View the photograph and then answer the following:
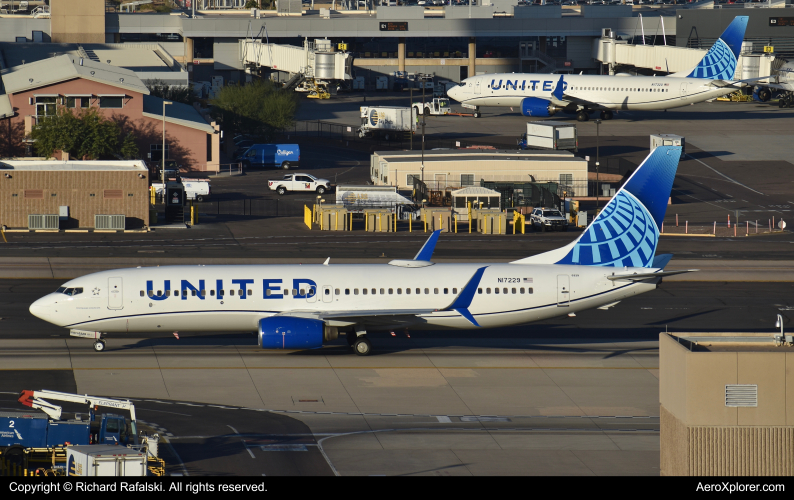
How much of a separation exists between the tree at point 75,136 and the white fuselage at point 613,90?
1941 inches

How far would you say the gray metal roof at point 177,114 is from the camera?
3976 inches

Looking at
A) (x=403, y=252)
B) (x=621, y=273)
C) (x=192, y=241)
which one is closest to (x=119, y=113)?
(x=192, y=241)

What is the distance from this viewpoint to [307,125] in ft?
417

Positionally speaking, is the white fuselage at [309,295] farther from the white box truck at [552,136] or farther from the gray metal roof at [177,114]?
the white box truck at [552,136]

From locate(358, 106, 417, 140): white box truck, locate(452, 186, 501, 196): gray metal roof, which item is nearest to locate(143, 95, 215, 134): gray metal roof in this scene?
locate(358, 106, 417, 140): white box truck

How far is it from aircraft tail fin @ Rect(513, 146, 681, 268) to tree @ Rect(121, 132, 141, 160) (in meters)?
59.2

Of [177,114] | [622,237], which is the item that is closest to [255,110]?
[177,114]

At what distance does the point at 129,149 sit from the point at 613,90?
58003mm

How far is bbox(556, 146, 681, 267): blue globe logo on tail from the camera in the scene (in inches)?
1783

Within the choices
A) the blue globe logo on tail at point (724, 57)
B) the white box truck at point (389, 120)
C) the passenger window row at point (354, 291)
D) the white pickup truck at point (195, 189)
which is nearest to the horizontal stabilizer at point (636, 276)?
the passenger window row at point (354, 291)

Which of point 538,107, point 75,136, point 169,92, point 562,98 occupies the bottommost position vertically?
point 75,136

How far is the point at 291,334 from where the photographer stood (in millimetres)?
43125

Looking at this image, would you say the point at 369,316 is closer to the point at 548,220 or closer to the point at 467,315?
the point at 467,315

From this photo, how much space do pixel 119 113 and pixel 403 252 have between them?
41.0 metres
